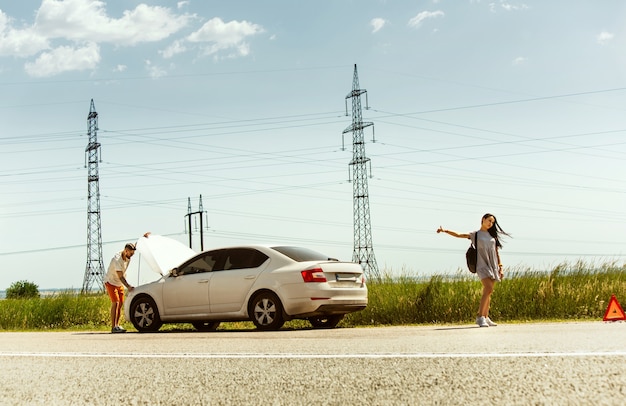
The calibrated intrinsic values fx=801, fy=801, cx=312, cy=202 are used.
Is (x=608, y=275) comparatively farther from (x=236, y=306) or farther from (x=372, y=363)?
(x=372, y=363)

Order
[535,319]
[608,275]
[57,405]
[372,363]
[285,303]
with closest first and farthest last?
[57,405]
[372,363]
[285,303]
[535,319]
[608,275]

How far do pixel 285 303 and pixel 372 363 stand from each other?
7.75m

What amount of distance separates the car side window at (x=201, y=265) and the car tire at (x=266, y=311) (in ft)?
4.85

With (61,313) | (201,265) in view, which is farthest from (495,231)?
(61,313)

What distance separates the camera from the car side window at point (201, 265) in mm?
16594

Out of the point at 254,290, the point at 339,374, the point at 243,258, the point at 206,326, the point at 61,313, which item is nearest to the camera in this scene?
the point at 339,374

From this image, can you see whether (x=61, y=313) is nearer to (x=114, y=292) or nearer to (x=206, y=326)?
(x=114, y=292)

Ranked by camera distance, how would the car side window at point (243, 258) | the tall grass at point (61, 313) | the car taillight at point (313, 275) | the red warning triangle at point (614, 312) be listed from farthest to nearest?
the tall grass at point (61, 313), the car side window at point (243, 258), the car taillight at point (313, 275), the red warning triangle at point (614, 312)

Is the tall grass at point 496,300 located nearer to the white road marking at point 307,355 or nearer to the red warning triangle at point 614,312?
the red warning triangle at point 614,312

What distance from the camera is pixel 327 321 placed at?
16.8 meters

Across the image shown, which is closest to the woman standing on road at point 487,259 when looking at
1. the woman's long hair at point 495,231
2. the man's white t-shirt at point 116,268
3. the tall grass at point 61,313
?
the woman's long hair at point 495,231

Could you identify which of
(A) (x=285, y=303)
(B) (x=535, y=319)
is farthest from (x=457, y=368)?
(B) (x=535, y=319)

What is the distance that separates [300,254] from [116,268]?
163 inches

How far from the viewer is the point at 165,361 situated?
8500mm
